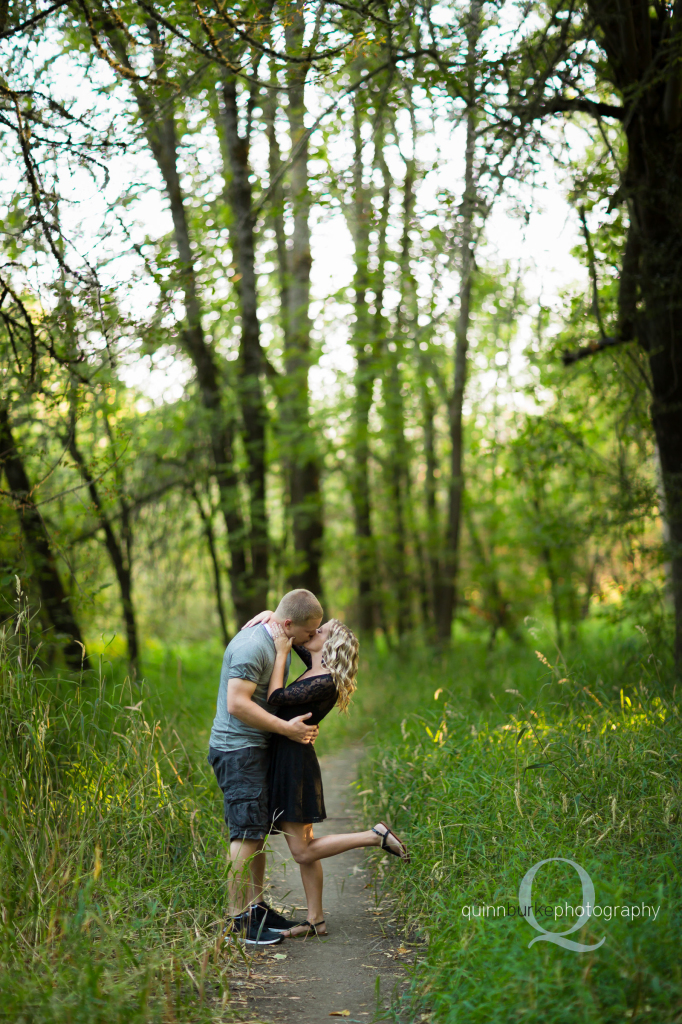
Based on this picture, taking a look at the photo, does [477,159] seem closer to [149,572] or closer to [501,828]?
[501,828]

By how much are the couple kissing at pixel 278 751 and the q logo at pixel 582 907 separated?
843 mm

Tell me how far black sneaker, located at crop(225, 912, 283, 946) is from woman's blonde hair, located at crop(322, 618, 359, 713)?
45.1 inches

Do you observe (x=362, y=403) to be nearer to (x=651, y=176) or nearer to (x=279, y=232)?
(x=279, y=232)

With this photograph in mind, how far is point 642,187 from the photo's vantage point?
646 centimetres

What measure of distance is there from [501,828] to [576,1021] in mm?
1469

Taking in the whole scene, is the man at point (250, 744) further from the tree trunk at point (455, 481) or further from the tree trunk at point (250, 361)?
the tree trunk at point (455, 481)

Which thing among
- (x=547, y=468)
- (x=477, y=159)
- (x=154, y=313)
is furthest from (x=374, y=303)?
(x=154, y=313)

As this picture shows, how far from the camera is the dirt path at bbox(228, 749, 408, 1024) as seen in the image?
329 cm

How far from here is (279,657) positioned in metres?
4.15

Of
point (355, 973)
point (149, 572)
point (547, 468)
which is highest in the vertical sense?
point (547, 468)

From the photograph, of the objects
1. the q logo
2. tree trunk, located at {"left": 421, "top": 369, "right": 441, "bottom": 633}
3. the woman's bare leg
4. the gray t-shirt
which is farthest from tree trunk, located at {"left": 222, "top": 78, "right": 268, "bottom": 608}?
the q logo

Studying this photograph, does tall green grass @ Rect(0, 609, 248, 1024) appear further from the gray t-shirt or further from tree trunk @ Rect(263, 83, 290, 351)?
tree trunk @ Rect(263, 83, 290, 351)

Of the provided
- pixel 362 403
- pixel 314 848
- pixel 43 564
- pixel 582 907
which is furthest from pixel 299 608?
pixel 362 403

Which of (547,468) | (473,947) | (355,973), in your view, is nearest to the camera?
(473,947)
